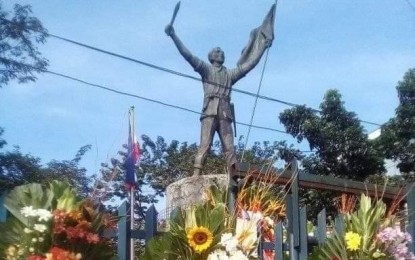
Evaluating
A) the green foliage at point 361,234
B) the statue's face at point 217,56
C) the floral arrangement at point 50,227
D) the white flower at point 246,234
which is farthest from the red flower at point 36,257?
the statue's face at point 217,56

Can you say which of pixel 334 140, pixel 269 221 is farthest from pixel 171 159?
pixel 269 221

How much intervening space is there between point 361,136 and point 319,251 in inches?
330

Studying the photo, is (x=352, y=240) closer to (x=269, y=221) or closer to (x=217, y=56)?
(x=269, y=221)

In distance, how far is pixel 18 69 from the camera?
13.1m

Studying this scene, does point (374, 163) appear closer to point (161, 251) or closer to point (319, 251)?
point (319, 251)

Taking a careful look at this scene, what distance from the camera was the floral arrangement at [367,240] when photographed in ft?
15.8

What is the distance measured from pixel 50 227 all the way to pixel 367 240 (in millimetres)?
2076

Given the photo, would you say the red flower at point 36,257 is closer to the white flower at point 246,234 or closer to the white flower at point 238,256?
the white flower at point 238,256

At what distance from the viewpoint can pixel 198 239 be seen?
4230mm

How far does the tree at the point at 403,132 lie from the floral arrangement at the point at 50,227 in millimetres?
9754

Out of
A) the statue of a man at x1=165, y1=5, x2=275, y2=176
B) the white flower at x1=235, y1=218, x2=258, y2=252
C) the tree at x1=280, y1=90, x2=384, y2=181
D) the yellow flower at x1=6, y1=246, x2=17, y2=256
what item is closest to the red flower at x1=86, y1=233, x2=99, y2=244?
the yellow flower at x1=6, y1=246, x2=17, y2=256

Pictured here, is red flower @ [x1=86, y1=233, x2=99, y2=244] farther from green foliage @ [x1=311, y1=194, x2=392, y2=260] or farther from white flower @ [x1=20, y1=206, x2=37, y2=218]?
green foliage @ [x1=311, y1=194, x2=392, y2=260]

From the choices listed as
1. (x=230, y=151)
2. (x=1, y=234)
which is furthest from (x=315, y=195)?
(x=1, y=234)

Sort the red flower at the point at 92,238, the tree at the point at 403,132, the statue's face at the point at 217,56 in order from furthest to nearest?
the tree at the point at 403,132, the statue's face at the point at 217,56, the red flower at the point at 92,238
